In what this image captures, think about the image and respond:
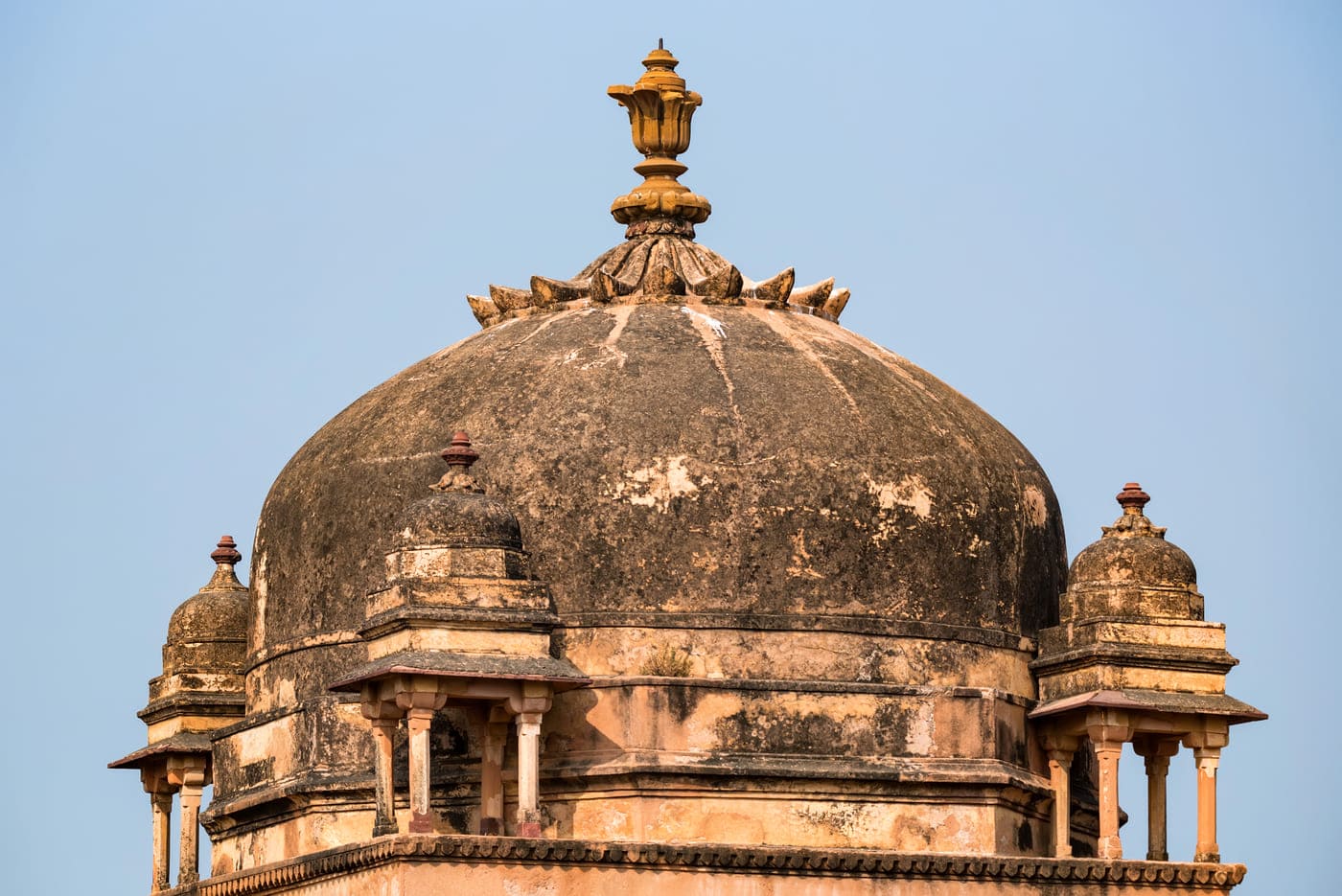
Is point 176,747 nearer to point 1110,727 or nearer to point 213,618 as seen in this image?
point 213,618

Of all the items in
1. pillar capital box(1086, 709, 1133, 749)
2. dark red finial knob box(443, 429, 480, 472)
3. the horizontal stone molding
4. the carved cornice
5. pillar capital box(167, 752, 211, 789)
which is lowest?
the carved cornice

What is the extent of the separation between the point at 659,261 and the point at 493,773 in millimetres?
5332

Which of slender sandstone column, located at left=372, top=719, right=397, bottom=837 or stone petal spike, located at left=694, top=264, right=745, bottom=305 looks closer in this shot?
slender sandstone column, located at left=372, top=719, right=397, bottom=837

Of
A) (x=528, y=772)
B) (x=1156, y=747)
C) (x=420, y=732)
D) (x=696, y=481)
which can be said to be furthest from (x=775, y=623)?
(x=1156, y=747)

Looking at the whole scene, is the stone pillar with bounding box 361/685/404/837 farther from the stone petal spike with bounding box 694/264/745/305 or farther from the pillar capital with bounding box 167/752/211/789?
the stone petal spike with bounding box 694/264/745/305

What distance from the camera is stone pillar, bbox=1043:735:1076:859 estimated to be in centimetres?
3481

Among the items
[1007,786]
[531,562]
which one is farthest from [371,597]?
[1007,786]

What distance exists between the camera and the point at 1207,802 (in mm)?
34375

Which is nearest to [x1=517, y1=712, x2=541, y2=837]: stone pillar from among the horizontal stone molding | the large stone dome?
the large stone dome

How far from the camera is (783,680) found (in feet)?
112

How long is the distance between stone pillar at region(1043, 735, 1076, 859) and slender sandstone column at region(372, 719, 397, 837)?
194 inches

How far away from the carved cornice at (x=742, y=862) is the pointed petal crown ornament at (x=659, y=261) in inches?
200

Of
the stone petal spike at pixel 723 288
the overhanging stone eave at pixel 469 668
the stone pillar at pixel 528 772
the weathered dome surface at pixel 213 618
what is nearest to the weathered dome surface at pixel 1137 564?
the stone petal spike at pixel 723 288

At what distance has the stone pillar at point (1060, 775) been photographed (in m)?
34.8
